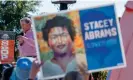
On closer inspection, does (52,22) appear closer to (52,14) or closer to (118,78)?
(52,14)

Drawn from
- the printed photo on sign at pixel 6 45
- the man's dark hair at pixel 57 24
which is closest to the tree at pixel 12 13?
the printed photo on sign at pixel 6 45

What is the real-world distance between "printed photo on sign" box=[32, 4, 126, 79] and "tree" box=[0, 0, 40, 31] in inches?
980

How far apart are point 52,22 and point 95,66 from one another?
40 cm

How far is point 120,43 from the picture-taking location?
8.45ft

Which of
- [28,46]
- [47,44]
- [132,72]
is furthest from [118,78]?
[47,44]

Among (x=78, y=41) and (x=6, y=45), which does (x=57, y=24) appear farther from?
(x=6, y=45)

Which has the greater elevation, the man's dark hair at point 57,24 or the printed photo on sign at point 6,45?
the man's dark hair at point 57,24

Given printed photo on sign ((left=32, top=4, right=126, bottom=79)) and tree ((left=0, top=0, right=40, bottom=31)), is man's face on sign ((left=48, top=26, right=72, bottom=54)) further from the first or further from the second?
tree ((left=0, top=0, right=40, bottom=31))

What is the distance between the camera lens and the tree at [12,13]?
27641 millimetres

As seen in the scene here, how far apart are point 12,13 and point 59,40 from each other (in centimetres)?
2612

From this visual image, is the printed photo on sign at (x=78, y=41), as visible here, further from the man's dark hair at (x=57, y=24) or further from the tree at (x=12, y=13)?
the tree at (x=12, y=13)

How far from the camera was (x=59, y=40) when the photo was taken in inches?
102

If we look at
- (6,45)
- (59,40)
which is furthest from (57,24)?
(6,45)

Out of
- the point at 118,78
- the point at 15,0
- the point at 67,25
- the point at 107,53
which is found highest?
the point at 15,0
